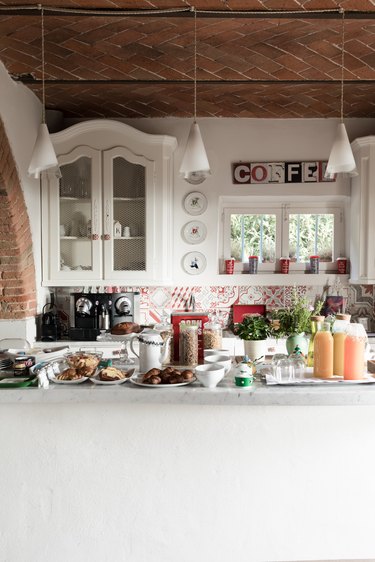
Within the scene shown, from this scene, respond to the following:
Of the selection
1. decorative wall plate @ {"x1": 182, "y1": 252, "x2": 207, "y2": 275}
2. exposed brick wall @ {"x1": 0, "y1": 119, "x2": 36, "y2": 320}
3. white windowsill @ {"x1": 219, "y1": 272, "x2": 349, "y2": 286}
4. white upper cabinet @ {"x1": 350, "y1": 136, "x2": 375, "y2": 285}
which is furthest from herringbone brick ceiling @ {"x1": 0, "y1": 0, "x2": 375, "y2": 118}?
white windowsill @ {"x1": 219, "y1": 272, "x2": 349, "y2": 286}

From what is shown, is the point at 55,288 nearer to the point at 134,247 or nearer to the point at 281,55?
the point at 134,247

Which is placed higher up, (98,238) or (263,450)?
(98,238)

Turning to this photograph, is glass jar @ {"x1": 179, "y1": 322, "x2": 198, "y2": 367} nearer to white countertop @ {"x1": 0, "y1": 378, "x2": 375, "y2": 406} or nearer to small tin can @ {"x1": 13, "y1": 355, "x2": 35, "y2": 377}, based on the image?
white countertop @ {"x1": 0, "y1": 378, "x2": 375, "y2": 406}

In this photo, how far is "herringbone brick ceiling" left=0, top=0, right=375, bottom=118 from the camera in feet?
9.27

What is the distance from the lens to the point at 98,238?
4.41 m

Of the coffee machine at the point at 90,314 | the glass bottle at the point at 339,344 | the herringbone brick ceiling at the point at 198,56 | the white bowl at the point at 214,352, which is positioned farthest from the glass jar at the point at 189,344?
the coffee machine at the point at 90,314

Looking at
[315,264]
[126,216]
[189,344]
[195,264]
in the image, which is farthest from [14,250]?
[315,264]

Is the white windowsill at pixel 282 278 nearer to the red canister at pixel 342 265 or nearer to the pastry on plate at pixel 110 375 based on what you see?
the red canister at pixel 342 265

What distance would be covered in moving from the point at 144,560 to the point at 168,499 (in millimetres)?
310

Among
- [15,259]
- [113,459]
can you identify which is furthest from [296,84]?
[113,459]

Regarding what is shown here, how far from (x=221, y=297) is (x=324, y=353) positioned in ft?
8.48

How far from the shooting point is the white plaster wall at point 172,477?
90.2 inches

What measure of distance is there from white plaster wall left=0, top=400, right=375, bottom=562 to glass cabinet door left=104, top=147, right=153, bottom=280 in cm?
224

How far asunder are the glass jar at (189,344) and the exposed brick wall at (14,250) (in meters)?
1.97
